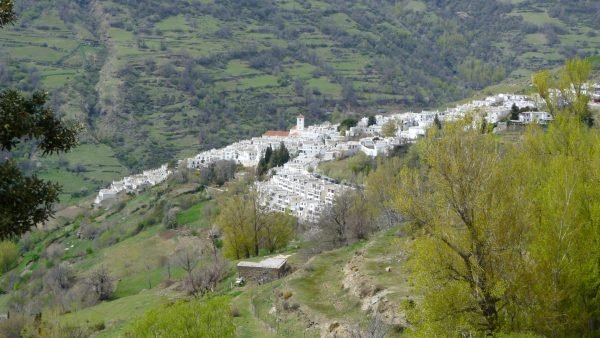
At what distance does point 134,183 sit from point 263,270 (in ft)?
208

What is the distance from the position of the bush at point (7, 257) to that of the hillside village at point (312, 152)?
20288mm

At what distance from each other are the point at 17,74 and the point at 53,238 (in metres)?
66.3

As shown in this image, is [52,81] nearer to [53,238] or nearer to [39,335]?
[53,238]

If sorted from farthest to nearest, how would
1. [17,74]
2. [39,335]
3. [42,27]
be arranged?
[42,27] → [17,74] → [39,335]

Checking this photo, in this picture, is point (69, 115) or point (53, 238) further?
point (69, 115)

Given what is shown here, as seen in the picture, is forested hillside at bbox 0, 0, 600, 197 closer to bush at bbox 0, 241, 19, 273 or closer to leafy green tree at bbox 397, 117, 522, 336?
bush at bbox 0, 241, 19, 273

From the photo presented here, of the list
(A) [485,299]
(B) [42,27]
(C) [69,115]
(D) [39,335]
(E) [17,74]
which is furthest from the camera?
(B) [42,27]

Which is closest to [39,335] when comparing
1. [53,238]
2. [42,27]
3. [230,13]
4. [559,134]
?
[559,134]

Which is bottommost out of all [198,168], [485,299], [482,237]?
[198,168]

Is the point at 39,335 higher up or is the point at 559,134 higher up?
the point at 559,134

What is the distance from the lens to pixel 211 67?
5989 inches

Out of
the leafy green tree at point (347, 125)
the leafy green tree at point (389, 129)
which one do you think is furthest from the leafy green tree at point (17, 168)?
the leafy green tree at point (347, 125)

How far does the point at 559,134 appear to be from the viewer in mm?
24016

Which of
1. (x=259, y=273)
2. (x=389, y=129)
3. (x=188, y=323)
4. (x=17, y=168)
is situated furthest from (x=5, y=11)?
(x=389, y=129)
